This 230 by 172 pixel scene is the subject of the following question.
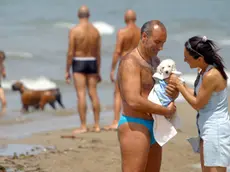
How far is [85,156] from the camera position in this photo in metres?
7.65

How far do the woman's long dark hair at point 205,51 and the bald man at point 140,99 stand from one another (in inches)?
8.6

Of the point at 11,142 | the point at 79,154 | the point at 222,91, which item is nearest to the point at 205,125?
the point at 222,91

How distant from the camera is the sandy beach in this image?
7174 mm

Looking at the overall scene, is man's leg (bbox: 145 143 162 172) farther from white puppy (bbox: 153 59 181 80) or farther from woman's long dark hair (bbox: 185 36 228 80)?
woman's long dark hair (bbox: 185 36 228 80)

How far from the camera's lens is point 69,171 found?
23.0 ft

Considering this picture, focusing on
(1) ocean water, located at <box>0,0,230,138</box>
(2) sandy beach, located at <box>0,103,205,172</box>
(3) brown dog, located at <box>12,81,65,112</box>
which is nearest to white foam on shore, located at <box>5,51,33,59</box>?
(1) ocean water, located at <box>0,0,230,138</box>

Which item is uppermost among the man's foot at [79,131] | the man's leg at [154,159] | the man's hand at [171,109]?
the man's hand at [171,109]

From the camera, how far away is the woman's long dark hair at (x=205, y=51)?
16.1 ft

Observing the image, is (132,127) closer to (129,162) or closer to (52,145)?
A: (129,162)

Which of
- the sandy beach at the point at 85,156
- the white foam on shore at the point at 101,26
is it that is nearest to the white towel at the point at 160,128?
the sandy beach at the point at 85,156

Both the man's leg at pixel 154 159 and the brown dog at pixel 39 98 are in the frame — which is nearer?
the man's leg at pixel 154 159

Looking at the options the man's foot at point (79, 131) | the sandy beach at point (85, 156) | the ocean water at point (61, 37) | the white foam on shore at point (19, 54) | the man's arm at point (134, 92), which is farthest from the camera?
the white foam on shore at point (19, 54)

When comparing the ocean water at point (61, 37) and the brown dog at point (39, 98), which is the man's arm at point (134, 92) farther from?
the brown dog at point (39, 98)

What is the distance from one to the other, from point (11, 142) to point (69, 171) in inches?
96.0
